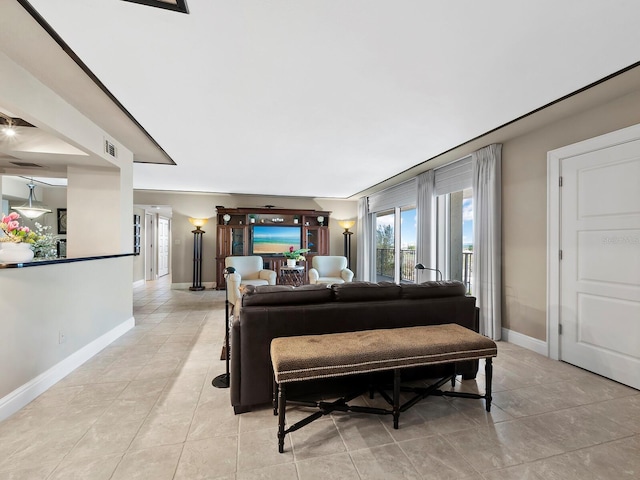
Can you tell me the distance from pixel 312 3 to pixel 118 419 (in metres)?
2.77

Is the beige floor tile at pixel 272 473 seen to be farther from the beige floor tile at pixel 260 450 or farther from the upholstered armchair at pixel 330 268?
the upholstered armchair at pixel 330 268

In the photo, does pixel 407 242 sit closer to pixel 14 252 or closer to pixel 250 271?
pixel 250 271

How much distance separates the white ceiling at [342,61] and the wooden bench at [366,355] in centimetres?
→ 187

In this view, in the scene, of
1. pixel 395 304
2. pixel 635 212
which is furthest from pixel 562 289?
pixel 395 304

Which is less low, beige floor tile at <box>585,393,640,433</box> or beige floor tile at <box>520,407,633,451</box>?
beige floor tile at <box>520,407,633,451</box>

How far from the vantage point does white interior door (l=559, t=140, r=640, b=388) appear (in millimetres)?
2328

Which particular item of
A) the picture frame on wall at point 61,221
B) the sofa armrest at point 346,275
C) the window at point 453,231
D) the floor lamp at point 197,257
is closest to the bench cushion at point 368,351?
the window at point 453,231

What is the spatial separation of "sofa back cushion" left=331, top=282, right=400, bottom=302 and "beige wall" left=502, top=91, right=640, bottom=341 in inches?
74.5

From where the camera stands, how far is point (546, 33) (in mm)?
1655

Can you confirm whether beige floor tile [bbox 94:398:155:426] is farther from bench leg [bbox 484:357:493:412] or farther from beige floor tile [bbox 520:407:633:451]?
beige floor tile [bbox 520:407:633:451]

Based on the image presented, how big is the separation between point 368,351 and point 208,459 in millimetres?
1052

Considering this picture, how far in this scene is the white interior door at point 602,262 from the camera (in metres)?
2.33

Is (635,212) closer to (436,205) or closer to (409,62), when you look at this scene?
(409,62)

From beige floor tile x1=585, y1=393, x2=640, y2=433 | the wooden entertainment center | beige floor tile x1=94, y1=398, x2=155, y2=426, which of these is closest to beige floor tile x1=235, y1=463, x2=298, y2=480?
beige floor tile x1=94, y1=398, x2=155, y2=426
